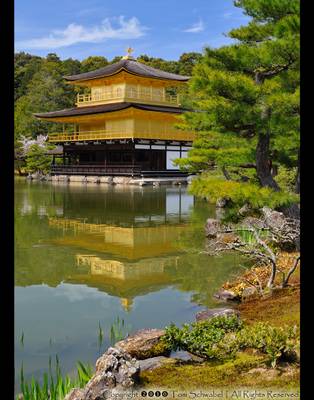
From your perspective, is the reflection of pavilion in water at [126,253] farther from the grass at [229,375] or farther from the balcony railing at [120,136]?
the balcony railing at [120,136]

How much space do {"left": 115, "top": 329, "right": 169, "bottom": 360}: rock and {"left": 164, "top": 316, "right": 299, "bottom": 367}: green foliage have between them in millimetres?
99

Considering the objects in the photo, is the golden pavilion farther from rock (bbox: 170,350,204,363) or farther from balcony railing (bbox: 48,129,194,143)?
rock (bbox: 170,350,204,363)

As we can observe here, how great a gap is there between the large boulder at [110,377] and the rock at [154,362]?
1.18ft

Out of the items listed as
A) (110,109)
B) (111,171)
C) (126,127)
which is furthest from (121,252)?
(126,127)

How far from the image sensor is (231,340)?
3828 millimetres

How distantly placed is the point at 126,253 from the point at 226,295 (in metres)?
3.44

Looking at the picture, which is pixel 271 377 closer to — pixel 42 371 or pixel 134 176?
pixel 42 371

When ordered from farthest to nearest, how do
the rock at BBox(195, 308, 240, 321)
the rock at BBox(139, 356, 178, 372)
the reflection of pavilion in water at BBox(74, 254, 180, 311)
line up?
the reflection of pavilion in water at BBox(74, 254, 180, 311) < the rock at BBox(195, 308, 240, 321) < the rock at BBox(139, 356, 178, 372)

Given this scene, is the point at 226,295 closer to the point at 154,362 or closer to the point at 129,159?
the point at 154,362

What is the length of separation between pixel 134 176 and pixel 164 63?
29366mm

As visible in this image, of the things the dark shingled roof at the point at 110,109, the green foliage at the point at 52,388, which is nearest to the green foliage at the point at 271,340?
the green foliage at the point at 52,388

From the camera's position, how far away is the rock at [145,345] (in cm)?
402

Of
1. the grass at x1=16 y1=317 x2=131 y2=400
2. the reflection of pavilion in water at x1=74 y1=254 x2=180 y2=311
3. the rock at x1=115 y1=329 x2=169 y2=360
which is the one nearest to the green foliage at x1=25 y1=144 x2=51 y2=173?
the reflection of pavilion in water at x1=74 y1=254 x2=180 y2=311

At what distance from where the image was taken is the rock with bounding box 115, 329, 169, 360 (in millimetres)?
4016
